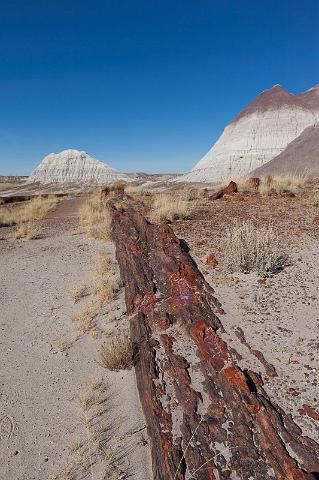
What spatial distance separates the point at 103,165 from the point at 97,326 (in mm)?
66698

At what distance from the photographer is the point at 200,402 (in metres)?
3.03

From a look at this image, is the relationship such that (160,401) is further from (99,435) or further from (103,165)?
(103,165)

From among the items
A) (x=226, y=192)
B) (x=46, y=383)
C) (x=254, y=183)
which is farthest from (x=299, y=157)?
(x=46, y=383)

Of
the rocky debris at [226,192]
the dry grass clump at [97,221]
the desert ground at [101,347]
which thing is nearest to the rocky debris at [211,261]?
the desert ground at [101,347]

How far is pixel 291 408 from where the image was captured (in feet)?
9.09

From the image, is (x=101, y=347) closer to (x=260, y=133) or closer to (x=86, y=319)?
(x=86, y=319)

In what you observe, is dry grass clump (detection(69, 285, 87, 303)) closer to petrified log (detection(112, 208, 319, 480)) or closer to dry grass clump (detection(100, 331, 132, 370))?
petrified log (detection(112, 208, 319, 480))

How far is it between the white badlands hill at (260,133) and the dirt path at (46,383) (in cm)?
3352

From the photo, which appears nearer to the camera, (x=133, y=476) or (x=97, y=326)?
(x=133, y=476)

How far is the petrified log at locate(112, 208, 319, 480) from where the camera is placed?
2439 mm

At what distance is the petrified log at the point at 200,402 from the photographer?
8.00 feet

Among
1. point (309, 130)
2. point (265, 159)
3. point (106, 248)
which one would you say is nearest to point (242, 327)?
point (106, 248)

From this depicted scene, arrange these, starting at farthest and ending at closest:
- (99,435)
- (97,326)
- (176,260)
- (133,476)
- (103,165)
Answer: (103,165) → (176,260) → (97,326) → (99,435) → (133,476)

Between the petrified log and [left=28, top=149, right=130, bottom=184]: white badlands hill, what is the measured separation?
61.8 m
